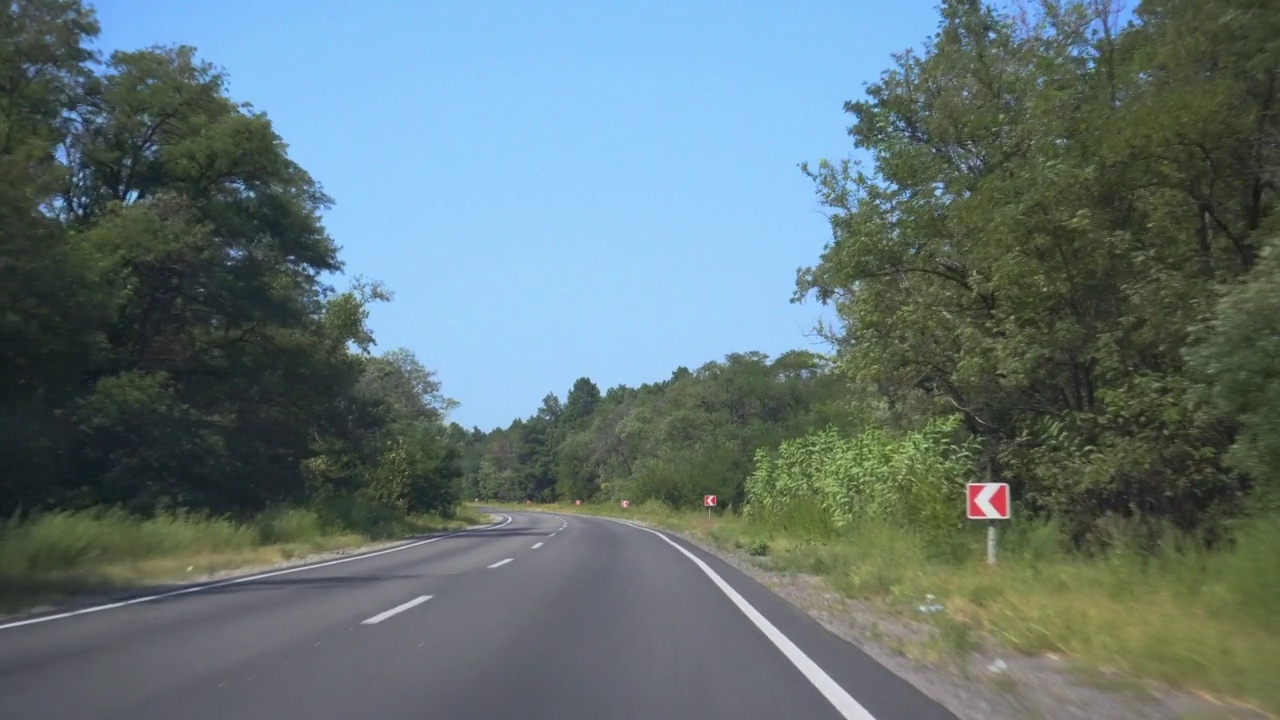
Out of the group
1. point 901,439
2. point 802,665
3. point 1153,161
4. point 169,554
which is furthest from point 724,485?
point 802,665

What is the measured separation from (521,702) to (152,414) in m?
23.8

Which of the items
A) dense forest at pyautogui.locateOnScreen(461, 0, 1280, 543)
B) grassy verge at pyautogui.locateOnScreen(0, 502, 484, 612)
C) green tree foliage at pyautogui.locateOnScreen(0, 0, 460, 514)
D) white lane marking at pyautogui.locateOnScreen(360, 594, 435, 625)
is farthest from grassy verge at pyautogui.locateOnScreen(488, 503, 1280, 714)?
green tree foliage at pyautogui.locateOnScreen(0, 0, 460, 514)

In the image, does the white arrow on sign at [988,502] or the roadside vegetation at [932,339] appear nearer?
the roadside vegetation at [932,339]

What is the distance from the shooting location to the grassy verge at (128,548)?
17.1 m

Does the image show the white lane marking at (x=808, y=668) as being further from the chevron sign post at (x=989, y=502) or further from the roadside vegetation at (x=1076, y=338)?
the chevron sign post at (x=989, y=502)

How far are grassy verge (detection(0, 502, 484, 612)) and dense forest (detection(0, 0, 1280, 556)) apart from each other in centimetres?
265

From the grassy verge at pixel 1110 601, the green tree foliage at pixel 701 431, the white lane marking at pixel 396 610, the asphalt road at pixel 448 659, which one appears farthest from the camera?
the green tree foliage at pixel 701 431

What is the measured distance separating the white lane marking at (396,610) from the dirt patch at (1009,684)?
5.38 metres

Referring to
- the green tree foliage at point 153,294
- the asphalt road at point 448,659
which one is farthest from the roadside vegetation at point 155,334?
the asphalt road at point 448,659

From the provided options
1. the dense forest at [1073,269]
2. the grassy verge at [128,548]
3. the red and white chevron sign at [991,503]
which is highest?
the dense forest at [1073,269]

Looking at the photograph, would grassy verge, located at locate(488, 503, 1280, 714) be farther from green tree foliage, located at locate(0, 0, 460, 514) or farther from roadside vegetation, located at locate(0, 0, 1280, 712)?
green tree foliage, located at locate(0, 0, 460, 514)

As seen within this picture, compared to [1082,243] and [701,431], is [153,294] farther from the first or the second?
[701,431]

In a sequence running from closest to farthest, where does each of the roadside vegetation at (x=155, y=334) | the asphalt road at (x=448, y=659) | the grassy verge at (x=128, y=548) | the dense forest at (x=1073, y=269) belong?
the asphalt road at (x=448, y=659)
the dense forest at (x=1073, y=269)
the grassy verge at (x=128, y=548)
the roadside vegetation at (x=155, y=334)

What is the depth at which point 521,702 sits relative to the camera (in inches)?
328
